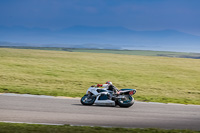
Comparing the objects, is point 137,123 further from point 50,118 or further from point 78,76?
point 78,76

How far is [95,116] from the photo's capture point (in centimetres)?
1452

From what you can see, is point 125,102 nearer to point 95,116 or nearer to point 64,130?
point 95,116

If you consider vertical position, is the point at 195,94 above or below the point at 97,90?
below

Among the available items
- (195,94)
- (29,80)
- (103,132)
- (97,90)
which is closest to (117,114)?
(97,90)

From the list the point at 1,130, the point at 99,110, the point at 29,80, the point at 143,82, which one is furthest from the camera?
the point at 143,82

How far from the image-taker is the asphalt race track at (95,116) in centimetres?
1302

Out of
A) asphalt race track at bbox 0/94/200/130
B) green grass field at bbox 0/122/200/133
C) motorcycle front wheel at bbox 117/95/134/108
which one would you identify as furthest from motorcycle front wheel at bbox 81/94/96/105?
green grass field at bbox 0/122/200/133

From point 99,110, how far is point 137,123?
11.5 ft

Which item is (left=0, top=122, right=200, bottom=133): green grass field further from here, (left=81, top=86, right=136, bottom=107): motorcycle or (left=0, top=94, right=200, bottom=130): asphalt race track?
(left=81, top=86, right=136, bottom=107): motorcycle

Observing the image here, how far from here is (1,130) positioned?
995 centimetres

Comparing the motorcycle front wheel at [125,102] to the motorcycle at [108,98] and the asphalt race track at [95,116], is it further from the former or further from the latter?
the asphalt race track at [95,116]

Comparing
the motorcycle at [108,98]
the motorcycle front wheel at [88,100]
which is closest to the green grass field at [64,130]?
the motorcycle at [108,98]

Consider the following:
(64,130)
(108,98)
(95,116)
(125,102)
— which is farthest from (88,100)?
(64,130)

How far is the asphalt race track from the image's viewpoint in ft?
42.7
